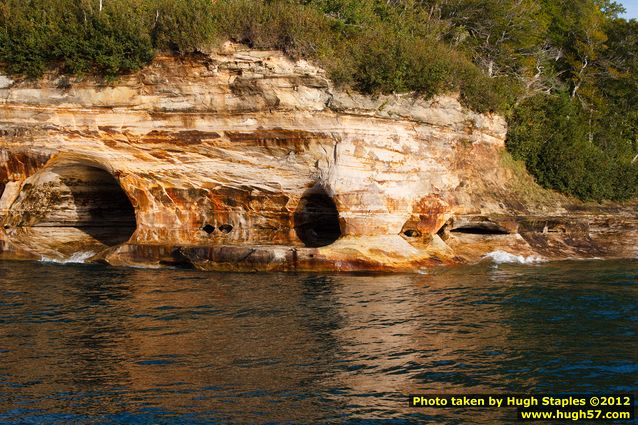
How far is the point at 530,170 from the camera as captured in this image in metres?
23.7

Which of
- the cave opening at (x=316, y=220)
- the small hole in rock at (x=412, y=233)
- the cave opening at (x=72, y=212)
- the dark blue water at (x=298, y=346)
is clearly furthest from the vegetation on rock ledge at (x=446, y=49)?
the dark blue water at (x=298, y=346)

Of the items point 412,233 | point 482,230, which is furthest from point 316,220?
point 482,230

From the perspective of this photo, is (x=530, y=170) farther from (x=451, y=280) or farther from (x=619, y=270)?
(x=451, y=280)

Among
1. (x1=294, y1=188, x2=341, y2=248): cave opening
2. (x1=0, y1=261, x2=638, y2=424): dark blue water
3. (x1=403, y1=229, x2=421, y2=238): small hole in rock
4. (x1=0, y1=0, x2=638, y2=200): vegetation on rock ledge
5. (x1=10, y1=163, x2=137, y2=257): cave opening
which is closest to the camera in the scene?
(x1=0, y1=261, x2=638, y2=424): dark blue water

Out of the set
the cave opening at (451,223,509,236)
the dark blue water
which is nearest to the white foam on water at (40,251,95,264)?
the dark blue water

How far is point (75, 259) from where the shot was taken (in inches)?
778

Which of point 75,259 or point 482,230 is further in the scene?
point 482,230

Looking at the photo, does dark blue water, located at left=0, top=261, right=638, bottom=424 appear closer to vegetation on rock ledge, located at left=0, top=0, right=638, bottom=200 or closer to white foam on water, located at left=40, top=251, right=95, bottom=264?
white foam on water, located at left=40, top=251, right=95, bottom=264

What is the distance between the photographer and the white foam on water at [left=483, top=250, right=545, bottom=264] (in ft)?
62.5

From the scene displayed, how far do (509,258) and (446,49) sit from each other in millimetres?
7052

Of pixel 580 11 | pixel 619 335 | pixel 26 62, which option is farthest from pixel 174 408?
pixel 580 11

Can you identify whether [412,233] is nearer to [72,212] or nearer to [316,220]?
[316,220]

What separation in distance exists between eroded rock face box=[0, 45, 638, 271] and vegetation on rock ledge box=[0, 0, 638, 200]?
26.4 inches

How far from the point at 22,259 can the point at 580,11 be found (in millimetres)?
26877
